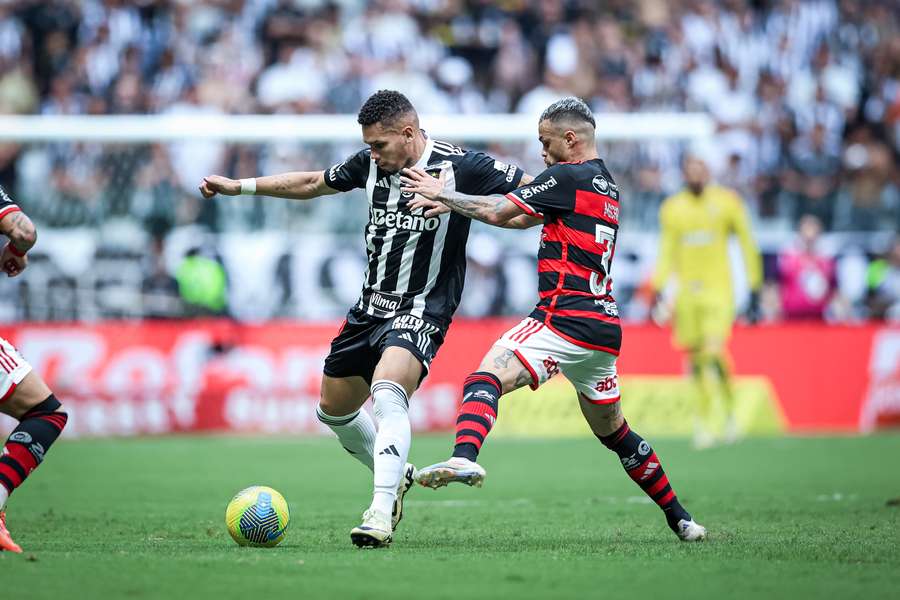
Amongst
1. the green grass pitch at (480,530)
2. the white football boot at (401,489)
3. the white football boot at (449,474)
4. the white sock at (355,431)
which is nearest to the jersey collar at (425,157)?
the white sock at (355,431)

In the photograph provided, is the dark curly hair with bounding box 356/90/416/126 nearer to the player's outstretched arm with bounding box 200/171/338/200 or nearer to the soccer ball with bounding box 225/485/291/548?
the player's outstretched arm with bounding box 200/171/338/200

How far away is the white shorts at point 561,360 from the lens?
24.4ft

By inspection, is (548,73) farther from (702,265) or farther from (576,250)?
(576,250)

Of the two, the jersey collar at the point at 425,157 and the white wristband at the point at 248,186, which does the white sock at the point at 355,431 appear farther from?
the jersey collar at the point at 425,157

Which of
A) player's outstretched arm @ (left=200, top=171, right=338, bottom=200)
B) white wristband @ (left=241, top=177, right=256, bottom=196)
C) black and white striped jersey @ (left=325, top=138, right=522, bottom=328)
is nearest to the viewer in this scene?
black and white striped jersey @ (left=325, top=138, right=522, bottom=328)

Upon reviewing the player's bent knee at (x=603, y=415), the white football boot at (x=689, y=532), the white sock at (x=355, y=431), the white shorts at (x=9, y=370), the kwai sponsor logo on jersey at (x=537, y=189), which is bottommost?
the white football boot at (x=689, y=532)

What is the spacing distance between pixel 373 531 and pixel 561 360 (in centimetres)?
151

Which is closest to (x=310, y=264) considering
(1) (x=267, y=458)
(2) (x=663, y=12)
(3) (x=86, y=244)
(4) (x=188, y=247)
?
(4) (x=188, y=247)

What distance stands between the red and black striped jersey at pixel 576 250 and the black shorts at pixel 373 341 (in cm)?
69

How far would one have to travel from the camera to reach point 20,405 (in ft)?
23.5

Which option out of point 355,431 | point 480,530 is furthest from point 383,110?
point 480,530

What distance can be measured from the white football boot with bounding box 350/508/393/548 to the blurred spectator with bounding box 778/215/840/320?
13.1 m

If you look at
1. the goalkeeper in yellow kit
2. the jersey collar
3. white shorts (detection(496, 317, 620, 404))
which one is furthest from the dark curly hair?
the goalkeeper in yellow kit

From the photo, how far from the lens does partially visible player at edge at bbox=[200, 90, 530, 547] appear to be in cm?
762
